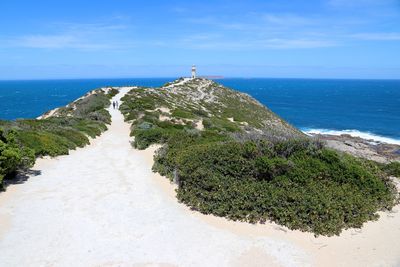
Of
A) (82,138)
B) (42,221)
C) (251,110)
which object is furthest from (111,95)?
(42,221)

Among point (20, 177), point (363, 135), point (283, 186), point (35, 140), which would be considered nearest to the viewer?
point (283, 186)

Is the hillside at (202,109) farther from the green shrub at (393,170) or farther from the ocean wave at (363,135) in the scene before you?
the green shrub at (393,170)

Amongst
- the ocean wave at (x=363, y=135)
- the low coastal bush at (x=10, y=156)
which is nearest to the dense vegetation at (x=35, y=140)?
the low coastal bush at (x=10, y=156)

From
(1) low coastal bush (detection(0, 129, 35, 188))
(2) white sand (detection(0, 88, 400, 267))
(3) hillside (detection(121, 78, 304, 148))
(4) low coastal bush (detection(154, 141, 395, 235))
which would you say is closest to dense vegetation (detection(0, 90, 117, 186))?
(1) low coastal bush (detection(0, 129, 35, 188))

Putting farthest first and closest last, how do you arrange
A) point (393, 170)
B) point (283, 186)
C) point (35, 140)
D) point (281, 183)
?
1. point (35, 140)
2. point (393, 170)
3. point (281, 183)
4. point (283, 186)

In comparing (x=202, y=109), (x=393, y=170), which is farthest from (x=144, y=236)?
(x=202, y=109)

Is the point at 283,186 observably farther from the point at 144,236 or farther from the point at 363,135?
the point at 363,135

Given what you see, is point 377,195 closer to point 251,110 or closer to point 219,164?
point 219,164

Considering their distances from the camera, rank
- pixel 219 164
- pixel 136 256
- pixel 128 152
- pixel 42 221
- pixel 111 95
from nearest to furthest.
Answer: pixel 136 256 → pixel 42 221 → pixel 219 164 → pixel 128 152 → pixel 111 95

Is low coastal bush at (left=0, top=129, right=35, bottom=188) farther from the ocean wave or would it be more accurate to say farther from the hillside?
the ocean wave
